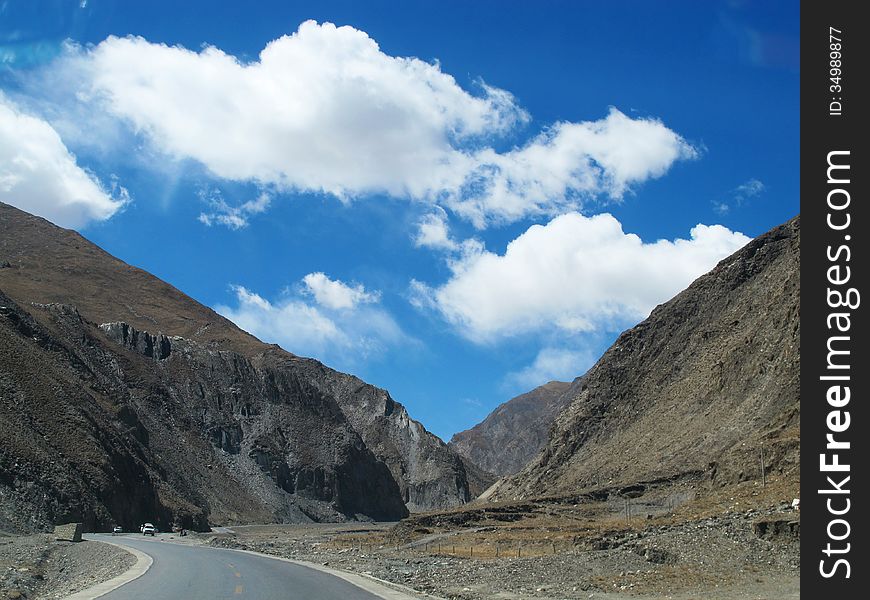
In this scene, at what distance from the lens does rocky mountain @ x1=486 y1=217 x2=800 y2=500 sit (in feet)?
229

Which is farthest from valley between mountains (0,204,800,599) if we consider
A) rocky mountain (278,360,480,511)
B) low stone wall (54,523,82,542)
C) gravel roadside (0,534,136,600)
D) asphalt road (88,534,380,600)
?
gravel roadside (0,534,136,600)

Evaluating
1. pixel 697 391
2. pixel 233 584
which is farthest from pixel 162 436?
pixel 233 584

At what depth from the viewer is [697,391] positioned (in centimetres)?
8831

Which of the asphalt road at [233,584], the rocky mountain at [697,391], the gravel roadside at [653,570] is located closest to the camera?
the asphalt road at [233,584]

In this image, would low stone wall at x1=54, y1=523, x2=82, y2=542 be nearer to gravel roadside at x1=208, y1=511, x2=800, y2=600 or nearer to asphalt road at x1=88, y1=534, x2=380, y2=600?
asphalt road at x1=88, y1=534, x2=380, y2=600

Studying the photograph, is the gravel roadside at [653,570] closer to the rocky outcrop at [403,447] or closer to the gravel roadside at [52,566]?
the gravel roadside at [52,566]

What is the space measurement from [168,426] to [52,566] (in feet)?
302

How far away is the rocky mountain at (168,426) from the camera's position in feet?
233

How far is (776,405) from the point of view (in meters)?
68.6

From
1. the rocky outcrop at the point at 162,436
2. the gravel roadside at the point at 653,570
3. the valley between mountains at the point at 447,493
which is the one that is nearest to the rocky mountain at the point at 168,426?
the rocky outcrop at the point at 162,436

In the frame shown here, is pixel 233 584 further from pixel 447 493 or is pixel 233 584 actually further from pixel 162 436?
pixel 447 493

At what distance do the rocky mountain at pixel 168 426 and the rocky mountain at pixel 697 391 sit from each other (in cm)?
3862

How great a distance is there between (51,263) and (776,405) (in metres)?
180

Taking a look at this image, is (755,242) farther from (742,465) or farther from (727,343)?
(742,465)
